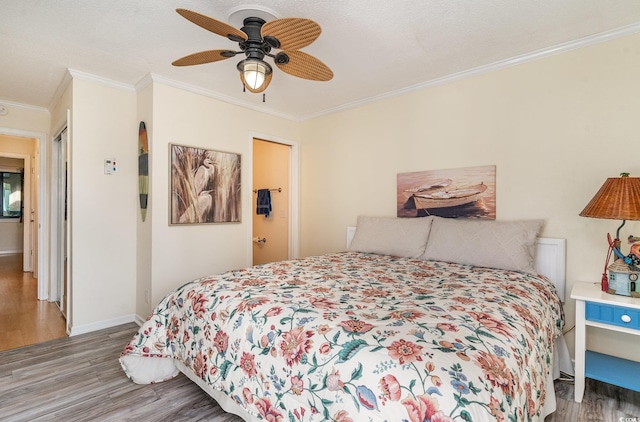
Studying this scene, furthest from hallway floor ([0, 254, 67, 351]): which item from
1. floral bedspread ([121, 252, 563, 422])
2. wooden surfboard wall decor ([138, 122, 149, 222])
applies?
floral bedspread ([121, 252, 563, 422])

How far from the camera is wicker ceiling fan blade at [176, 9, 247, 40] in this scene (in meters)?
1.46

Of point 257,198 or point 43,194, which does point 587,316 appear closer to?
point 257,198

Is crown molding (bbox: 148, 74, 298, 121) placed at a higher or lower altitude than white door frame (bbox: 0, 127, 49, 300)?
higher

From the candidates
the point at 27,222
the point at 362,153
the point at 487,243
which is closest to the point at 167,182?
the point at 362,153

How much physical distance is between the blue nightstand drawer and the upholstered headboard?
45 centimetres

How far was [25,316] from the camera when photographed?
3361mm

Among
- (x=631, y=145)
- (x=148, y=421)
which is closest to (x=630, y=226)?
(x=631, y=145)

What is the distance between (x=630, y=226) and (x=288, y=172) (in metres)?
3.50

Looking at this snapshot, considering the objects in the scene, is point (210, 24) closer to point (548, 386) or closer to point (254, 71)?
point (254, 71)

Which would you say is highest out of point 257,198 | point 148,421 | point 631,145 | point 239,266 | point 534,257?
point 631,145

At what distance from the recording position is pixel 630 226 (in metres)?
2.12

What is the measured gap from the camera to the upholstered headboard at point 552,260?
2330mm

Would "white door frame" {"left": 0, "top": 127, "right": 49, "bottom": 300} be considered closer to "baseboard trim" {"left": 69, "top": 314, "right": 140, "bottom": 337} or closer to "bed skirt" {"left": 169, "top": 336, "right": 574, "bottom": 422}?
"baseboard trim" {"left": 69, "top": 314, "right": 140, "bottom": 337}

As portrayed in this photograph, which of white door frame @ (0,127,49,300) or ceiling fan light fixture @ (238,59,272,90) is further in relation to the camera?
white door frame @ (0,127,49,300)
